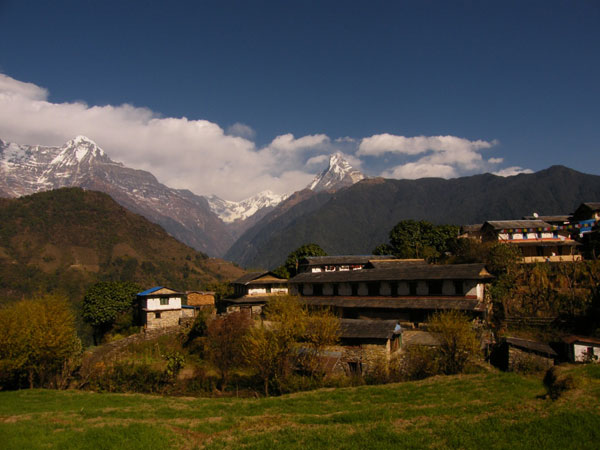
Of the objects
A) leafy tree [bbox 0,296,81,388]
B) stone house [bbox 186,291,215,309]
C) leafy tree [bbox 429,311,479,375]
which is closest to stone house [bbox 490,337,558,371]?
leafy tree [bbox 429,311,479,375]

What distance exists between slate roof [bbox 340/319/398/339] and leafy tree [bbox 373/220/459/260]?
114 feet

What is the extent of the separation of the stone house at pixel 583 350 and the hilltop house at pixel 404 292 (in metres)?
8.36

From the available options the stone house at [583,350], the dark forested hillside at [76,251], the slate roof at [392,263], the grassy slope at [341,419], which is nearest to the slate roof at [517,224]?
the slate roof at [392,263]

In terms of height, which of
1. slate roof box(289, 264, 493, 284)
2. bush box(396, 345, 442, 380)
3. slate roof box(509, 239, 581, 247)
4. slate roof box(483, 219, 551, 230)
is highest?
slate roof box(483, 219, 551, 230)

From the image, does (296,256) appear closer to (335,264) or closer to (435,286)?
(335,264)

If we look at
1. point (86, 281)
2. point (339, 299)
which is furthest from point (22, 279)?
point (339, 299)

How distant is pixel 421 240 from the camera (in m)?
71.4

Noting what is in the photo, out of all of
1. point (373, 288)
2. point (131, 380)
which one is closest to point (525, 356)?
point (373, 288)

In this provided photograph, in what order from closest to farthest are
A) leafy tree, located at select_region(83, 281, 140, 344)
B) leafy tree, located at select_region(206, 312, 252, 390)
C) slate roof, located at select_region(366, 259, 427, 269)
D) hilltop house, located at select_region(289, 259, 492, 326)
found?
leafy tree, located at select_region(206, 312, 252, 390), hilltop house, located at select_region(289, 259, 492, 326), leafy tree, located at select_region(83, 281, 140, 344), slate roof, located at select_region(366, 259, 427, 269)

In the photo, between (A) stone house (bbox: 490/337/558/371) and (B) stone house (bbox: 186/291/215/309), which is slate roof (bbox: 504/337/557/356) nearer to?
(A) stone house (bbox: 490/337/558/371)

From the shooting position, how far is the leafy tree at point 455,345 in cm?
2592

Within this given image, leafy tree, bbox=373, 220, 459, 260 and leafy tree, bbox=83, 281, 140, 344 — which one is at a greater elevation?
leafy tree, bbox=373, 220, 459, 260

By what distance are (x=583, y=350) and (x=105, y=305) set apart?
52.9 m

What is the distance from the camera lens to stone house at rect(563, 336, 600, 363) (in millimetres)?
26750
